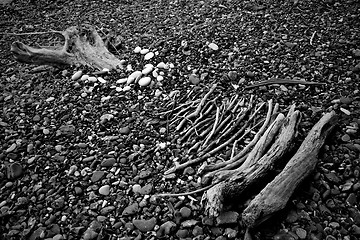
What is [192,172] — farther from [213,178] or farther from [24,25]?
[24,25]

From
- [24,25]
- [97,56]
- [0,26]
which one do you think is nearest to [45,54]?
[97,56]

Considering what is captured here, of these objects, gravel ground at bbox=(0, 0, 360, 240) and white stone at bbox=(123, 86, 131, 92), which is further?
white stone at bbox=(123, 86, 131, 92)

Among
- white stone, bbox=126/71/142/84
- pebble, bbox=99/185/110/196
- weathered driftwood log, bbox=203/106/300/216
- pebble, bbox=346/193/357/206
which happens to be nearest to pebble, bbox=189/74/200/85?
white stone, bbox=126/71/142/84

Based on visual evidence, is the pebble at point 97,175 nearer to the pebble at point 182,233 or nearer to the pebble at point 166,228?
the pebble at point 166,228

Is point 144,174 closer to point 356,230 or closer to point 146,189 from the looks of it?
point 146,189

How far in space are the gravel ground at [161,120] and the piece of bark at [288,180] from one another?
9cm

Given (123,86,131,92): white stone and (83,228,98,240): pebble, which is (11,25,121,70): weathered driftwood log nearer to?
(123,86,131,92): white stone

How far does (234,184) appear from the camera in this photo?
1592 mm

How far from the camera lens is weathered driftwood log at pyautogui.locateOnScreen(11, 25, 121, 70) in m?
3.04

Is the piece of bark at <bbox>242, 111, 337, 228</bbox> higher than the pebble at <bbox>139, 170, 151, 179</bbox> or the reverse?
higher

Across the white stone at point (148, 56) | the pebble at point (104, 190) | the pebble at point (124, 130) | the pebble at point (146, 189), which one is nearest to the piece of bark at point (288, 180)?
the pebble at point (146, 189)

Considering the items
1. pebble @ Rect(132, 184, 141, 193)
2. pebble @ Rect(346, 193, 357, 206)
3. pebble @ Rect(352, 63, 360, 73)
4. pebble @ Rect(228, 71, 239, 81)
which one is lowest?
pebble @ Rect(132, 184, 141, 193)

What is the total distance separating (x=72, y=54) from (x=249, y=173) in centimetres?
236

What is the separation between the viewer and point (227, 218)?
5.28 feet
